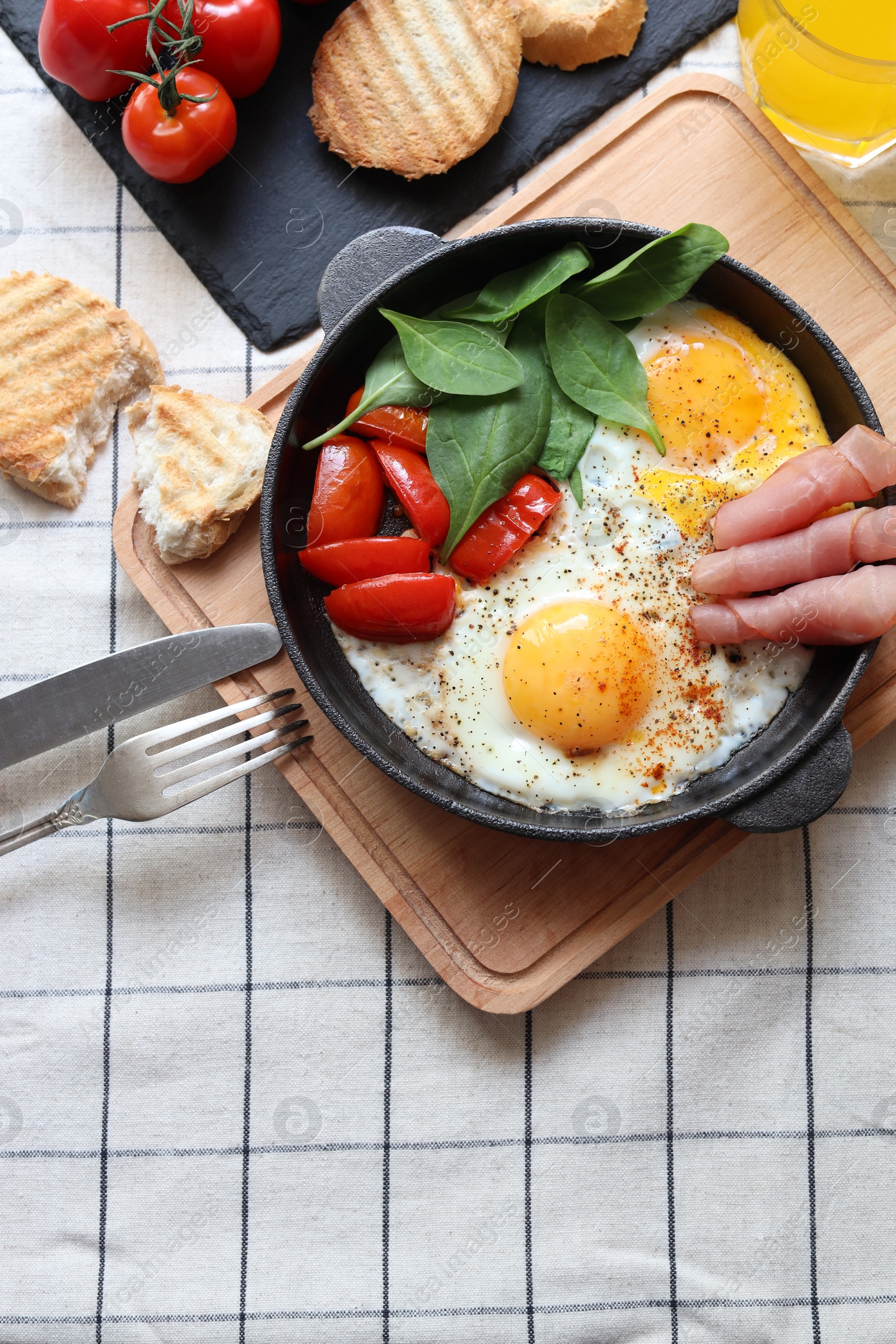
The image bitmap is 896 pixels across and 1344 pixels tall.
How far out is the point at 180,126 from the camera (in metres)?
2.22

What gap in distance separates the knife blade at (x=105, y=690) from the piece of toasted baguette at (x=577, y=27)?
163 centimetres

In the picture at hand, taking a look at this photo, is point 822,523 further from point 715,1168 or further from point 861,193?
point 715,1168

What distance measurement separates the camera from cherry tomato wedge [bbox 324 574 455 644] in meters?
1.98

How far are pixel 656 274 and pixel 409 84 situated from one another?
887 mm

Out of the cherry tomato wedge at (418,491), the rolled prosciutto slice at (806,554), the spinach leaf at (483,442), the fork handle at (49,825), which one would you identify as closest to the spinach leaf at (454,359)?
the spinach leaf at (483,442)

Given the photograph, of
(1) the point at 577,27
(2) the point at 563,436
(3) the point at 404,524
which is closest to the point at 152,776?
(3) the point at 404,524

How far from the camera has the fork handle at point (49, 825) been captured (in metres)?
2.16

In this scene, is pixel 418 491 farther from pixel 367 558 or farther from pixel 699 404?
pixel 699 404

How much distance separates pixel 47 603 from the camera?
2.40 meters

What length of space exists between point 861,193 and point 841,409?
693mm

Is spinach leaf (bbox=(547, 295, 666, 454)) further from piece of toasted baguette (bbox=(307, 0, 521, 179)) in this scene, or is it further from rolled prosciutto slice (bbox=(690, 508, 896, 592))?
piece of toasted baguette (bbox=(307, 0, 521, 179))

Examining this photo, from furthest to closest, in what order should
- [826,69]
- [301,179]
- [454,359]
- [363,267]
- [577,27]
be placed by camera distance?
[301,179], [577,27], [826,69], [363,267], [454,359]

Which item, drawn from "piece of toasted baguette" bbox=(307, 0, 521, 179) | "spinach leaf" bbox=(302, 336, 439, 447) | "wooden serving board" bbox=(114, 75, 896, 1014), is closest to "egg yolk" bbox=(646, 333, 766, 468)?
"wooden serving board" bbox=(114, 75, 896, 1014)

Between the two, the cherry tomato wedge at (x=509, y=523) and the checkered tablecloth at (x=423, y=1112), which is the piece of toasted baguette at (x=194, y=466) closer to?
the checkered tablecloth at (x=423, y=1112)
